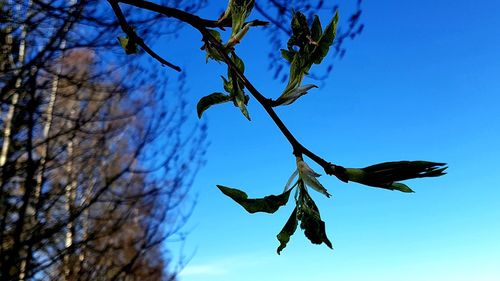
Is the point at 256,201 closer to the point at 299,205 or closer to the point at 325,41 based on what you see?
the point at 299,205

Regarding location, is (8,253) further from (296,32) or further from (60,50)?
(296,32)

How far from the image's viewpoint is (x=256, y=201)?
612mm

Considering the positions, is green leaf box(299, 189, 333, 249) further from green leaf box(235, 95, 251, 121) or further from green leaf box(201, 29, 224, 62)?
green leaf box(201, 29, 224, 62)

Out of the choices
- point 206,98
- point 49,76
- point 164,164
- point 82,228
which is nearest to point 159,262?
point 82,228

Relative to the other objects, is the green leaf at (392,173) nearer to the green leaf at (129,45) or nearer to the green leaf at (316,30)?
the green leaf at (316,30)

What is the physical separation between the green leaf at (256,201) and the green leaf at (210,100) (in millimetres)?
208

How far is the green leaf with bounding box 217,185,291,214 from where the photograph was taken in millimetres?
605

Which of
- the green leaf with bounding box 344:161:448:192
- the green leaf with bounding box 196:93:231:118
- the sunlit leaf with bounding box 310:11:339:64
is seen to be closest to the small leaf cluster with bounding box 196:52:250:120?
the green leaf with bounding box 196:93:231:118

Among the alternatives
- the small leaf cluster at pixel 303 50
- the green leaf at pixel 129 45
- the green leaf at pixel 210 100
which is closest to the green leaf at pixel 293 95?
the small leaf cluster at pixel 303 50

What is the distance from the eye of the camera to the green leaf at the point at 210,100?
0.77 metres

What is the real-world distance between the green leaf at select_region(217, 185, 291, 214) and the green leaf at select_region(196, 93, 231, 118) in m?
0.21

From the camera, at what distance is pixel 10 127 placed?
531 cm

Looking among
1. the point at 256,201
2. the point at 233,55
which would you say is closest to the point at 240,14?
the point at 233,55

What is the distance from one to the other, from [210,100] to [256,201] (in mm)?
232
